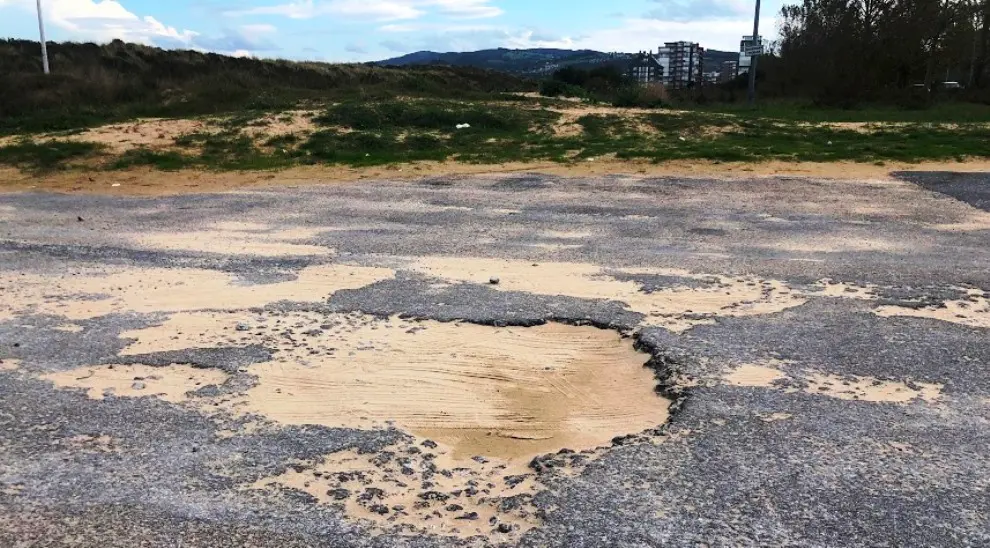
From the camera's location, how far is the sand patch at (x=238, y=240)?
7.38 meters

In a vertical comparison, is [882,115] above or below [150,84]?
below

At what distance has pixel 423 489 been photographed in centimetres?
325

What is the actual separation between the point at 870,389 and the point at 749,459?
117 centimetres

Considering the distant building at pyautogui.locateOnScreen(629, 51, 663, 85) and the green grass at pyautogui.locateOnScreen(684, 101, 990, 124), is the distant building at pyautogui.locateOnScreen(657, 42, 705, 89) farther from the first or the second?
the green grass at pyautogui.locateOnScreen(684, 101, 990, 124)

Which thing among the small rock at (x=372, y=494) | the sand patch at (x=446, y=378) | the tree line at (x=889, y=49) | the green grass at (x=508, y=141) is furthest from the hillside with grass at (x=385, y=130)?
the small rock at (x=372, y=494)

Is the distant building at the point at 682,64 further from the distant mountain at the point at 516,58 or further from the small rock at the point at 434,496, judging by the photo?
the small rock at the point at 434,496

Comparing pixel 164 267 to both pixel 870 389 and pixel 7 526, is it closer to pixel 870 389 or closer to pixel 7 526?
pixel 7 526

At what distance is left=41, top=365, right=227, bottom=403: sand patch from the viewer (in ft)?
13.8

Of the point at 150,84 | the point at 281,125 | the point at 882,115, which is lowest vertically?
the point at 281,125

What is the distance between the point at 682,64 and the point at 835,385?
4259 centimetres

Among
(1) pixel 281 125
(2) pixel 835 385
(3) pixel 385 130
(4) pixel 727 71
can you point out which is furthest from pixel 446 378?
(4) pixel 727 71

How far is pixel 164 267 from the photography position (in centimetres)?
676

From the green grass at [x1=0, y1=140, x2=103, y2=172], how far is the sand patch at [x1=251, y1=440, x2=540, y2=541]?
12053 millimetres

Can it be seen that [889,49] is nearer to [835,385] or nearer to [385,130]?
[385,130]
